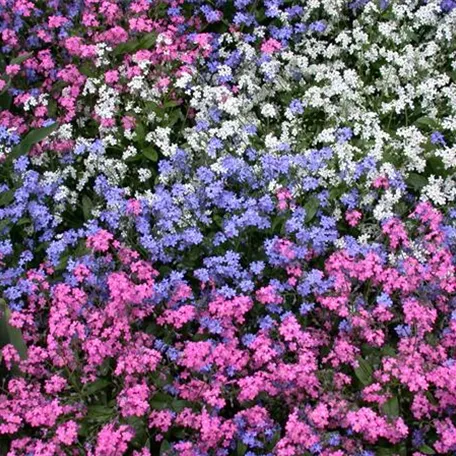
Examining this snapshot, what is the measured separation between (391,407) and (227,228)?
1700 mm

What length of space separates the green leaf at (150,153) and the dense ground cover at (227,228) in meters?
0.02

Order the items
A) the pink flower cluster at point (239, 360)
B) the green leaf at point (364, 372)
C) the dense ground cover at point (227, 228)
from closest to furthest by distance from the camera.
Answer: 1. the pink flower cluster at point (239, 360)
2. the dense ground cover at point (227, 228)
3. the green leaf at point (364, 372)

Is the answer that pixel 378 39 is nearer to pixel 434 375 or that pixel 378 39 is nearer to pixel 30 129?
pixel 30 129

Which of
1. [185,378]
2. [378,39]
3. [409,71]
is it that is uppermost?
[378,39]

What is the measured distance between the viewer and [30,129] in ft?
24.7

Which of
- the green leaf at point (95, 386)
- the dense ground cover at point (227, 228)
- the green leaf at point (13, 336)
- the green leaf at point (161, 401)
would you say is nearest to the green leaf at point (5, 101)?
the dense ground cover at point (227, 228)

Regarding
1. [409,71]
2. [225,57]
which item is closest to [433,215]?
[409,71]

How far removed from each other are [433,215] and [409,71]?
6.36 ft

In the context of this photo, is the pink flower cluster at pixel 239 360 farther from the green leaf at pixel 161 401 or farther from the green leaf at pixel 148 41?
the green leaf at pixel 148 41

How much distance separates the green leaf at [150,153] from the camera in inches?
272

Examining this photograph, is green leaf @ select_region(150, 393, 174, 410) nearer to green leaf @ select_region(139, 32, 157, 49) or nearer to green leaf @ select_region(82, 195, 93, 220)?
green leaf @ select_region(82, 195, 93, 220)

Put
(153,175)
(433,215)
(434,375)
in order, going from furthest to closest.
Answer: (153,175)
(433,215)
(434,375)

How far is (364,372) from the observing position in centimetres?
533

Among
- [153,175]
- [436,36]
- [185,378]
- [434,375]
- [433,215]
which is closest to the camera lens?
[434,375]
